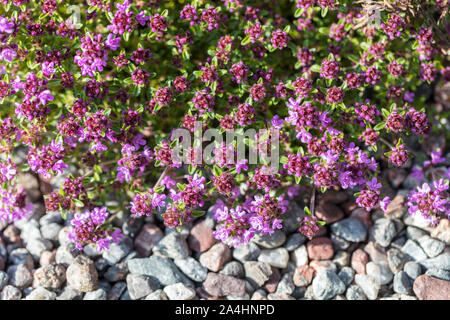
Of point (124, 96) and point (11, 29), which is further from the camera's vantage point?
point (124, 96)

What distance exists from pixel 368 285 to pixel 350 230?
0.54 metres

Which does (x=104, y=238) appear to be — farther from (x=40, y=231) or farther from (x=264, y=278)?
(x=264, y=278)

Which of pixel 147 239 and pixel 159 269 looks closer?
pixel 159 269

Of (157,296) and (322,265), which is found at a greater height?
(322,265)

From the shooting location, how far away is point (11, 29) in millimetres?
3754

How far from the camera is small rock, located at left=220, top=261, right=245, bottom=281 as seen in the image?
4328 millimetres

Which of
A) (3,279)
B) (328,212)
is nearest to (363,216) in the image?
(328,212)

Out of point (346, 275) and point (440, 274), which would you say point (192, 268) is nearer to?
point (346, 275)

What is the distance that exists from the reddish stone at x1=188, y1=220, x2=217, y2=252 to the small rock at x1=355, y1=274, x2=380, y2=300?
1354 mm

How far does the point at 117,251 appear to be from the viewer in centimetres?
443

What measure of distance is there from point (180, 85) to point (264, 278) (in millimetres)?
1856

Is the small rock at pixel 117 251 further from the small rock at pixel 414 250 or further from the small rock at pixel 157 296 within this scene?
the small rock at pixel 414 250
